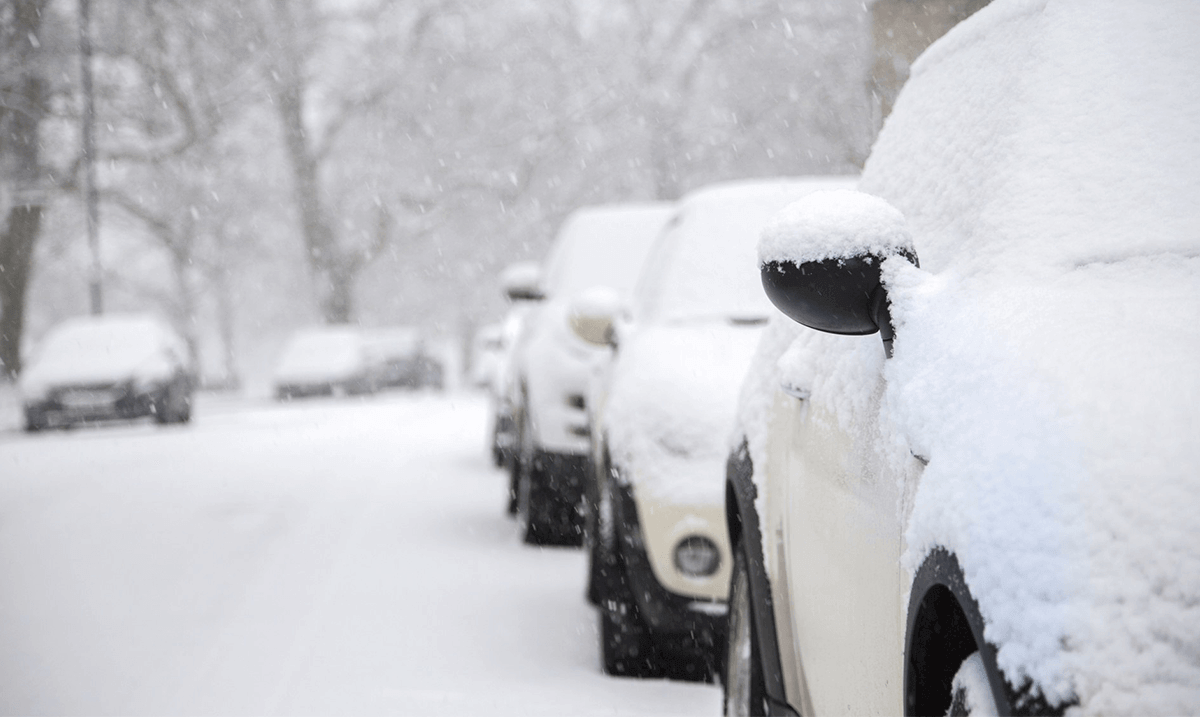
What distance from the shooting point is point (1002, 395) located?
135 cm

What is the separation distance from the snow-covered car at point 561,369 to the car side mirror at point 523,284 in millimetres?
10

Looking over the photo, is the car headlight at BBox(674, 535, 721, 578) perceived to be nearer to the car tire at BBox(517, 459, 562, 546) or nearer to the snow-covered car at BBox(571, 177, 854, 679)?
the snow-covered car at BBox(571, 177, 854, 679)

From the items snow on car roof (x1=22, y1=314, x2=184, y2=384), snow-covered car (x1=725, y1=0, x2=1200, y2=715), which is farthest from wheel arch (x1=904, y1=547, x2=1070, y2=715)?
snow on car roof (x1=22, y1=314, x2=184, y2=384)

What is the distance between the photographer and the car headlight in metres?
3.59

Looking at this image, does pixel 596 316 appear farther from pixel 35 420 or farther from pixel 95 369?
pixel 95 369

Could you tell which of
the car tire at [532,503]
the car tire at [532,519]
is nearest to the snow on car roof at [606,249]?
the car tire at [532,503]

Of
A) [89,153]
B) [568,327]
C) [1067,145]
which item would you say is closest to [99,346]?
[89,153]

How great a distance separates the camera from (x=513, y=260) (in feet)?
113

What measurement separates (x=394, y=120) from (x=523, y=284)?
22560mm

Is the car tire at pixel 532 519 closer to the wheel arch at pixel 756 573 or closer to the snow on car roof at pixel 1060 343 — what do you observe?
the wheel arch at pixel 756 573

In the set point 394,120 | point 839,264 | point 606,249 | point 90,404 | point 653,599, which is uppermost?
point 394,120

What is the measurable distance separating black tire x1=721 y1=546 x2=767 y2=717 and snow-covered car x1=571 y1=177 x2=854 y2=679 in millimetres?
607

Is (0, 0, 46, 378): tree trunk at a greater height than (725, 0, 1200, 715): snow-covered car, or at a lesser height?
greater

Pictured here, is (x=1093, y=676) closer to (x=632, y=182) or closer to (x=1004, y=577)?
(x=1004, y=577)
